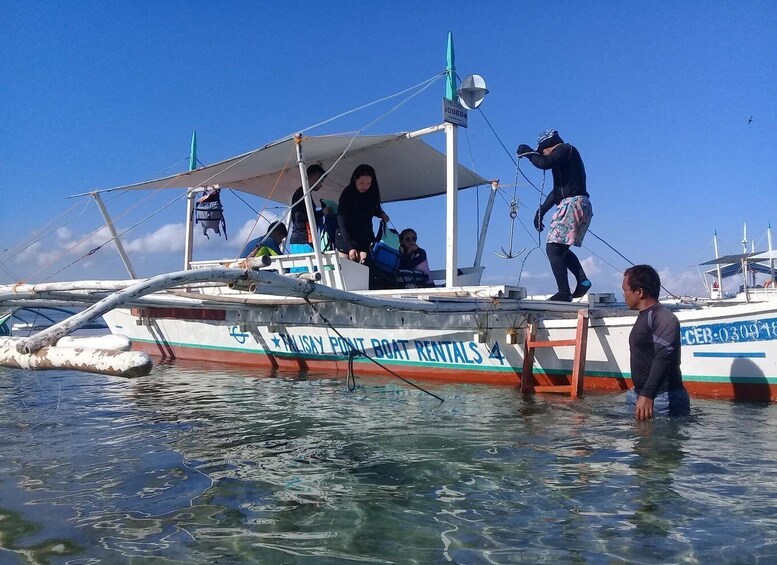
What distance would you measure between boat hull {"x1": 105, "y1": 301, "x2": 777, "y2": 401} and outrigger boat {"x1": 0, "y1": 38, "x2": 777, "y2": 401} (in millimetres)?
16

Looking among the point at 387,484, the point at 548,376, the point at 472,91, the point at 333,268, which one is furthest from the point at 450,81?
the point at 387,484

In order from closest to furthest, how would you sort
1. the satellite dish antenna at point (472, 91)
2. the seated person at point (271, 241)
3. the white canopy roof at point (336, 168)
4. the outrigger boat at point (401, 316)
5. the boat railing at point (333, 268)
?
the outrigger boat at point (401, 316), the satellite dish antenna at point (472, 91), the boat railing at point (333, 268), the white canopy roof at point (336, 168), the seated person at point (271, 241)

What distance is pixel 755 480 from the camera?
404 cm

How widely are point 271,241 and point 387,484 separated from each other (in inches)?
318

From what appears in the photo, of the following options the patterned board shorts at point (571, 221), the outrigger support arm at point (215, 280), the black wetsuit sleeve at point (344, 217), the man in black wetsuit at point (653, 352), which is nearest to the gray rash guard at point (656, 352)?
the man in black wetsuit at point (653, 352)

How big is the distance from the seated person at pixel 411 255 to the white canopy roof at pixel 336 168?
3.98ft

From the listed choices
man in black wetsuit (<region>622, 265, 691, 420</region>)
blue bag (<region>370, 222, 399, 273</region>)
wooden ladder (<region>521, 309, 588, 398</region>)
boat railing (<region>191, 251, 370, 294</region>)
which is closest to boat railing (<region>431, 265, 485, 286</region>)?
blue bag (<region>370, 222, 399, 273</region>)

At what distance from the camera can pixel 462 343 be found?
892 centimetres

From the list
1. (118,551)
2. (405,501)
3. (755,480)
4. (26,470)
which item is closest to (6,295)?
(26,470)

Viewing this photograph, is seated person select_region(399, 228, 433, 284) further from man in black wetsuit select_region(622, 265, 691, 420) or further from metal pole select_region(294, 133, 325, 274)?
man in black wetsuit select_region(622, 265, 691, 420)

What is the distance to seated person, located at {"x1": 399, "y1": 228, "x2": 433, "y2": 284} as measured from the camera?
11.3m

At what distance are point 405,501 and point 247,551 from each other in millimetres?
1061

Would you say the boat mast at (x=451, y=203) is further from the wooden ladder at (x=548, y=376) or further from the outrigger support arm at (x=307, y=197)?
the outrigger support arm at (x=307, y=197)

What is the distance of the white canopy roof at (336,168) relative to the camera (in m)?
9.73
